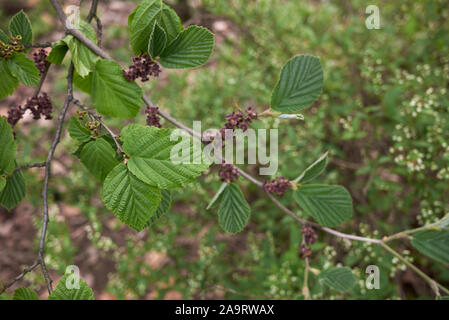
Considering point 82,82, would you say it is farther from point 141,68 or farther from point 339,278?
point 339,278

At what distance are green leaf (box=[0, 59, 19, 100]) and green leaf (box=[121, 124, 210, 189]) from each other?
0.38 metres

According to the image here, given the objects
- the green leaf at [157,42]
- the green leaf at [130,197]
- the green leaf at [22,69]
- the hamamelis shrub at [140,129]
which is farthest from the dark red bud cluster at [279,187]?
the green leaf at [22,69]

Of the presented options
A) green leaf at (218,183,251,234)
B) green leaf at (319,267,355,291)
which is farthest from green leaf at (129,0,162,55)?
green leaf at (319,267,355,291)

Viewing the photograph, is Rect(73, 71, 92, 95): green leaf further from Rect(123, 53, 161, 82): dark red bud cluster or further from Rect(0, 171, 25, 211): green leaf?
Rect(0, 171, 25, 211): green leaf

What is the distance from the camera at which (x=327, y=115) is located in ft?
6.92

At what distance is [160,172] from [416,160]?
1228mm

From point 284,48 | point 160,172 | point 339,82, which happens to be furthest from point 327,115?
point 160,172

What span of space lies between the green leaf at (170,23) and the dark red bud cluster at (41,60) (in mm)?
354

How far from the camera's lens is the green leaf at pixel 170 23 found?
78cm

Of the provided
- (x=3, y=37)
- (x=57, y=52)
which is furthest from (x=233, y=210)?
(x=3, y=37)

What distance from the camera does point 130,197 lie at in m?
0.72

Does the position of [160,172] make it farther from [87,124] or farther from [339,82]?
[339,82]

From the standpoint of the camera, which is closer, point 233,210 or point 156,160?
point 156,160

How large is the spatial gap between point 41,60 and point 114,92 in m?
0.24
